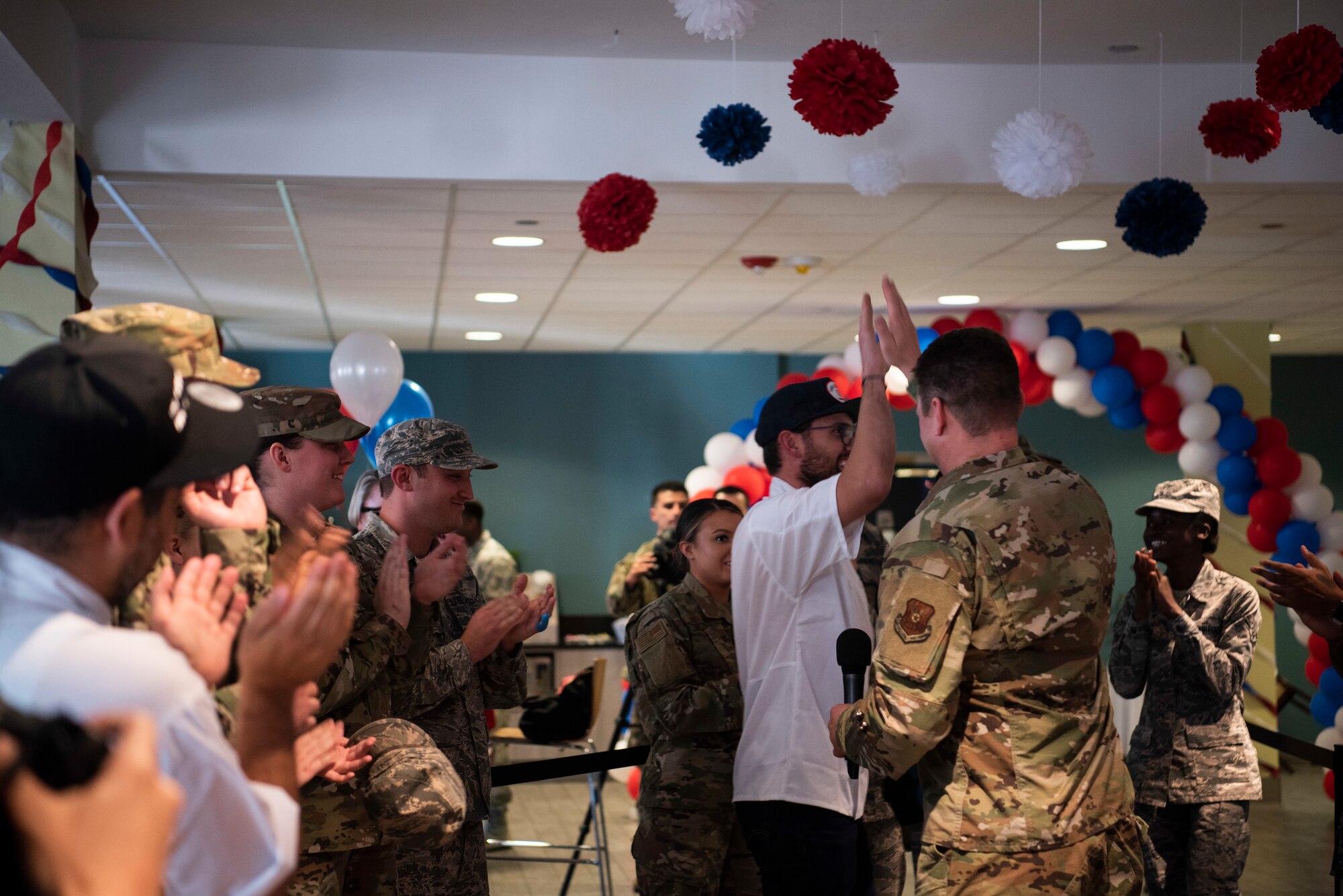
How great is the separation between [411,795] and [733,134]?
2.77 m

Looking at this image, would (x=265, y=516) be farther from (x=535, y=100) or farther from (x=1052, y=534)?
(x=535, y=100)

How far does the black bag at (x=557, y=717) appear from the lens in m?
5.18

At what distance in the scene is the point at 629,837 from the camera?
6.55 meters

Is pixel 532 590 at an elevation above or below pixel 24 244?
below


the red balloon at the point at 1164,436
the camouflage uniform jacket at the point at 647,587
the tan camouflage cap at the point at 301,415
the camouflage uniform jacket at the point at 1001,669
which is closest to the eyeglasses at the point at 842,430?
the camouflage uniform jacket at the point at 1001,669

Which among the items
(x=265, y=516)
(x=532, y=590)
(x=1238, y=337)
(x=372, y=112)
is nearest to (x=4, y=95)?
(x=372, y=112)

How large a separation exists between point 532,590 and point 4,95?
6.31m

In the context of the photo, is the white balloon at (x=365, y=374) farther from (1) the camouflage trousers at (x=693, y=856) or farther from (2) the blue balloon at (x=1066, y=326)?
(2) the blue balloon at (x=1066, y=326)

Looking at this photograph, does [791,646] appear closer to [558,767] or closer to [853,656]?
[853,656]

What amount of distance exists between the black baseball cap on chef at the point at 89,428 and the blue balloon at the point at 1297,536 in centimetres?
753

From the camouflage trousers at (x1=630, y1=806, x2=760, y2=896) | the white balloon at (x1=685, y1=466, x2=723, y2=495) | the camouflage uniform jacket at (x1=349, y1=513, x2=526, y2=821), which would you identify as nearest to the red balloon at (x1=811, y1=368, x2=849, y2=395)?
the white balloon at (x1=685, y1=466, x2=723, y2=495)

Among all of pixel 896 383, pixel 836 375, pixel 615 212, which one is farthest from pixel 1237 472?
pixel 615 212

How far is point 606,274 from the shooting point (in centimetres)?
695

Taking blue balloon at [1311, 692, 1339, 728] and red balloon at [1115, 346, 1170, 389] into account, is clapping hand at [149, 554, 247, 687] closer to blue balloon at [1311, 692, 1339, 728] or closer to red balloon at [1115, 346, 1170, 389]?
red balloon at [1115, 346, 1170, 389]
